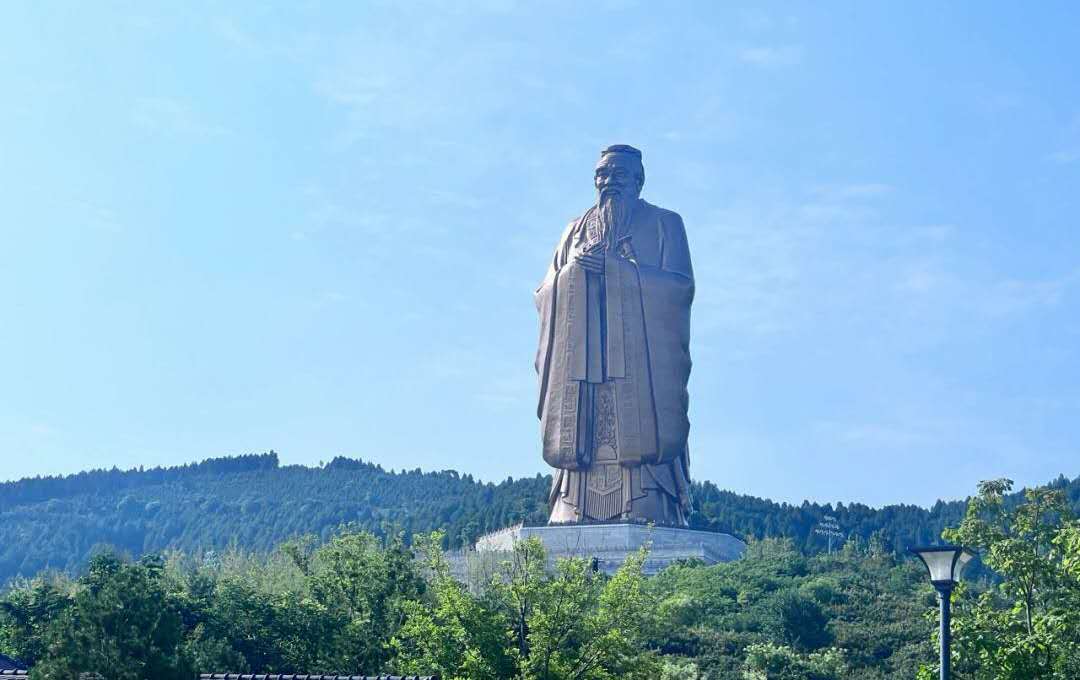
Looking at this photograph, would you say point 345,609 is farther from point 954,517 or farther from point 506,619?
point 954,517

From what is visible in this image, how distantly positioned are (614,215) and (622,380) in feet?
10.9

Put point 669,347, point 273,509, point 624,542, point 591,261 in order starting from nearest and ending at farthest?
point 624,542, point 669,347, point 591,261, point 273,509

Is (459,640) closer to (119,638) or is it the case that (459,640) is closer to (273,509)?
(119,638)

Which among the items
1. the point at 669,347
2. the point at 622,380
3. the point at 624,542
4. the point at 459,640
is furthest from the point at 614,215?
the point at 459,640

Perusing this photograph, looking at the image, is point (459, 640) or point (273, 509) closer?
point (459, 640)

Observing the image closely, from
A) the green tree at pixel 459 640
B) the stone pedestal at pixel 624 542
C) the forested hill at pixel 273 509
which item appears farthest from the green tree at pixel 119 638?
the forested hill at pixel 273 509

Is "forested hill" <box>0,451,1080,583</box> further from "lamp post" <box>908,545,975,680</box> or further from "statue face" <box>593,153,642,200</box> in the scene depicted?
"lamp post" <box>908,545,975,680</box>

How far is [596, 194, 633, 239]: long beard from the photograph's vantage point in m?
34.4

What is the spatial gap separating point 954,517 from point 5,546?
122ft

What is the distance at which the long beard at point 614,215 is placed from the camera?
3438cm

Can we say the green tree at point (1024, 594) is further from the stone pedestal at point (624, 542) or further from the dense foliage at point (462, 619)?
the stone pedestal at point (624, 542)

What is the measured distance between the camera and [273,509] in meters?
69.0

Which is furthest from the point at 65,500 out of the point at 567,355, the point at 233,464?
the point at 567,355

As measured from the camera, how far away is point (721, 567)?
31.6m
